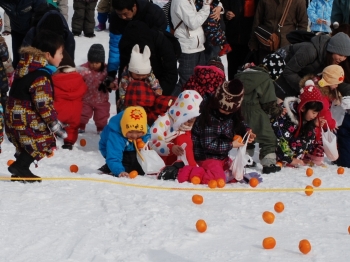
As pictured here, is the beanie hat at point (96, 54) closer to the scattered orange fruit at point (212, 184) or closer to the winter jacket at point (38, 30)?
the winter jacket at point (38, 30)

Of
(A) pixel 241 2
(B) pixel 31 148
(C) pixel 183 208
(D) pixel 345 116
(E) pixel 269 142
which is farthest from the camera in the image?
(A) pixel 241 2

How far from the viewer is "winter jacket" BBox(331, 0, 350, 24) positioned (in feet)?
35.9

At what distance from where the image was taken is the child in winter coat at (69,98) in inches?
364

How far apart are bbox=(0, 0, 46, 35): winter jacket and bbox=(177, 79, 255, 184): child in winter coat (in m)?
4.22

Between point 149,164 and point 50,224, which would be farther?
point 149,164

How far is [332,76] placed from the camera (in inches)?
336

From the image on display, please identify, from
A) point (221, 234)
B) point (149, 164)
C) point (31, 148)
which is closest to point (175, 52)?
point (149, 164)

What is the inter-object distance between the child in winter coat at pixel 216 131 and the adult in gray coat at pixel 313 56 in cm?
149

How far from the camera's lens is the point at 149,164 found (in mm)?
7562

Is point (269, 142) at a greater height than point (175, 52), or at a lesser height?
lesser

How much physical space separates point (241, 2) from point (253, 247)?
629 cm

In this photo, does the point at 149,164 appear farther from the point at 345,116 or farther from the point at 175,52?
the point at 345,116

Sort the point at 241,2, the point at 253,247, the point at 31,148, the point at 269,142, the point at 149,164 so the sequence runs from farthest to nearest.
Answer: the point at 241,2, the point at 269,142, the point at 149,164, the point at 31,148, the point at 253,247

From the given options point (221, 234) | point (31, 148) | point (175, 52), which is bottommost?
point (221, 234)
